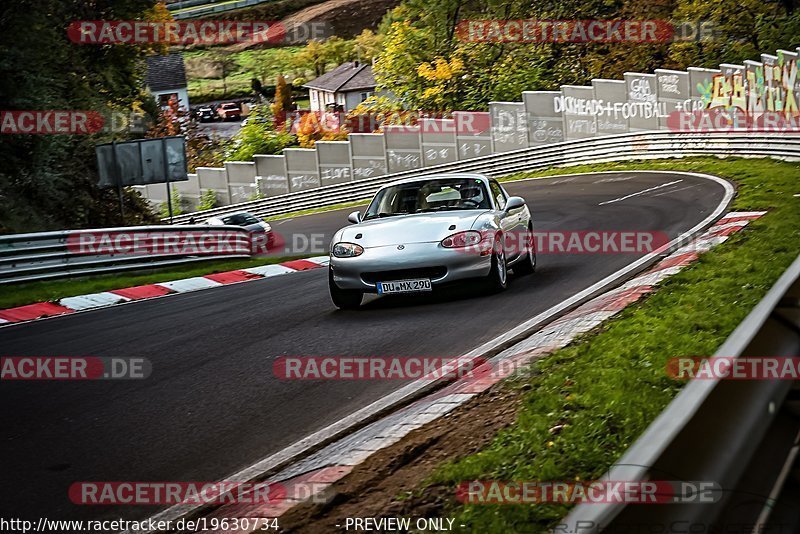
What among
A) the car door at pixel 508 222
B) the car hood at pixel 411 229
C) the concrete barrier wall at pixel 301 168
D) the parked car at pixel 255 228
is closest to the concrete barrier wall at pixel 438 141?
the concrete barrier wall at pixel 301 168

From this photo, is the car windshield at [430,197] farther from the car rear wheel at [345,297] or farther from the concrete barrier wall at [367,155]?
the concrete barrier wall at [367,155]

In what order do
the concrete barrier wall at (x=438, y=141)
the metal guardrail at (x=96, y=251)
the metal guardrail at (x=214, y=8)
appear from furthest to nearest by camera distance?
the metal guardrail at (x=214, y=8), the concrete barrier wall at (x=438, y=141), the metal guardrail at (x=96, y=251)

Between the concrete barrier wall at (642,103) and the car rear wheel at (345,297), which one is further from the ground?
the concrete barrier wall at (642,103)

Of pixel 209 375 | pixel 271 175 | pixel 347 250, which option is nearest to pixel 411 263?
pixel 347 250

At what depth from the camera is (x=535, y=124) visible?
42281mm

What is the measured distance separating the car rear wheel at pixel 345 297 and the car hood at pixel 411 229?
0.52 metres

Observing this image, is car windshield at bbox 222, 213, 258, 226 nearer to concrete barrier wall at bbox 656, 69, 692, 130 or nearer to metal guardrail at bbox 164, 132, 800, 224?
metal guardrail at bbox 164, 132, 800, 224

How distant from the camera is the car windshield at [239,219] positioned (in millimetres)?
30297

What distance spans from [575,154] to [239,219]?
50.2 ft

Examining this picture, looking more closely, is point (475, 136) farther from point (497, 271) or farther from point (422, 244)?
point (422, 244)

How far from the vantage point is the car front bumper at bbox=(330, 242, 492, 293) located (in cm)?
1098

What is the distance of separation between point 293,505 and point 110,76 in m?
27.9

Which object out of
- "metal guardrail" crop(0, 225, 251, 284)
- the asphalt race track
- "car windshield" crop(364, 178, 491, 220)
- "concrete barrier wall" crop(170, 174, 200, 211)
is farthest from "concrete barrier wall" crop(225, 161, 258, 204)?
"car windshield" crop(364, 178, 491, 220)

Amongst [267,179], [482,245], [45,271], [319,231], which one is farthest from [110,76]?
[482,245]
